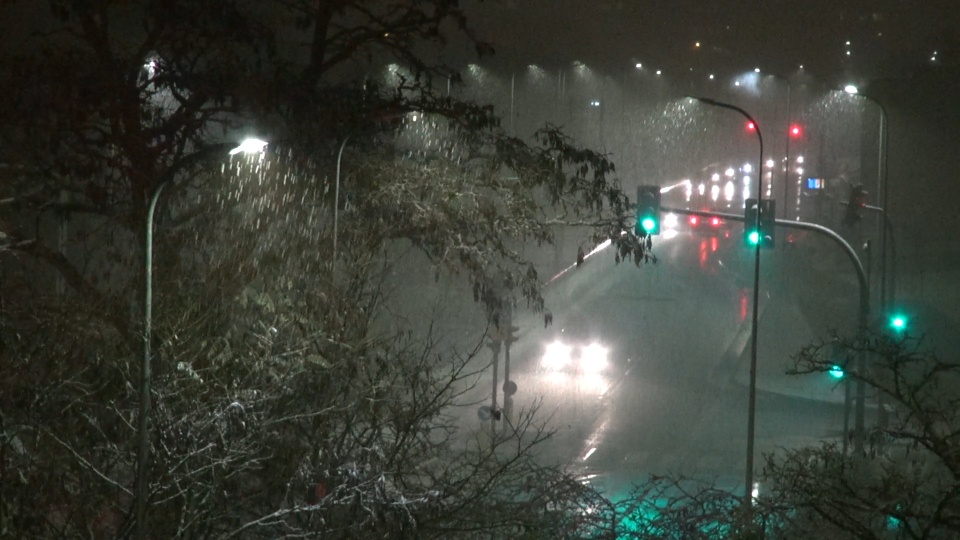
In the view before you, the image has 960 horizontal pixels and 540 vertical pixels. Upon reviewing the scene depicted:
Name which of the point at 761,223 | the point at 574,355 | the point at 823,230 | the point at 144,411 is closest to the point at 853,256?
the point at 823,230

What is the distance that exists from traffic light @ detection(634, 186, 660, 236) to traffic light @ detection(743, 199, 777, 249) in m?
1.73

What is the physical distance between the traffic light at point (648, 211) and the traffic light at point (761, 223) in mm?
1727

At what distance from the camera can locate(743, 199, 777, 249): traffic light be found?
17.3 meters

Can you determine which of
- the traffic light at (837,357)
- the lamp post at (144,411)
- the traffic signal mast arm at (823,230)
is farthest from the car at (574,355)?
A: the lamp post at (144,411)

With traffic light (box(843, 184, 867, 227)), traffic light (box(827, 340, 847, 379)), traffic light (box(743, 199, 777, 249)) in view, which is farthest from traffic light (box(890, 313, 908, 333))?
traffic light (box(743, 199, 777, 249))

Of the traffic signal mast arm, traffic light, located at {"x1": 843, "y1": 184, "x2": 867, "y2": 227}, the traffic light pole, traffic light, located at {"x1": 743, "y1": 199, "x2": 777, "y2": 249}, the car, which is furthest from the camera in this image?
the car

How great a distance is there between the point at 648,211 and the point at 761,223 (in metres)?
2.21

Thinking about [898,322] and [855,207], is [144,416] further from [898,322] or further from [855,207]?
[898,322]

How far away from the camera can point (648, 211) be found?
653 inches

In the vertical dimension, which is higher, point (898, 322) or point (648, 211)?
point (648, 211)

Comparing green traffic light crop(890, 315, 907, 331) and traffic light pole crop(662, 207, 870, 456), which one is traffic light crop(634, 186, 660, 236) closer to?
traffic light pole crop(662, 207, 870, 456)

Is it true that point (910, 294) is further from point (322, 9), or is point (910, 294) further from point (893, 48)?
point (322, 9)

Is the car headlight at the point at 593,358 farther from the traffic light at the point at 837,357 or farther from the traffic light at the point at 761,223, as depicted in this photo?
the traffic light at the point at 761,223

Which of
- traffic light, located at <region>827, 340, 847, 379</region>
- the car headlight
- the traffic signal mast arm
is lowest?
the car headlight
